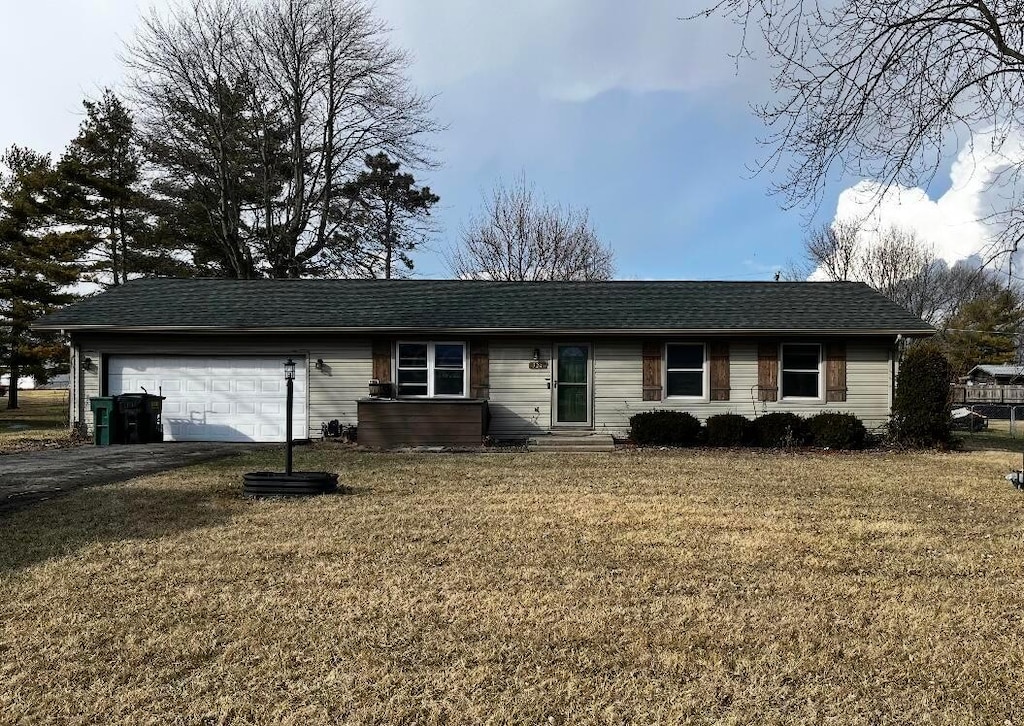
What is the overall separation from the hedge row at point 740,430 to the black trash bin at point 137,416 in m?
10.1

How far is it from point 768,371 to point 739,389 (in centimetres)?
72

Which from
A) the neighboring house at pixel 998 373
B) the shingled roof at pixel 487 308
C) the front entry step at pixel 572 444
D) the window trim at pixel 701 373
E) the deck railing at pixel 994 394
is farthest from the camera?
the neighboring house at pixel 998 373

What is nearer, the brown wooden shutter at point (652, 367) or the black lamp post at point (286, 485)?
the black lamp post at point (286, 485)

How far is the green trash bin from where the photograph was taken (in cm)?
1323

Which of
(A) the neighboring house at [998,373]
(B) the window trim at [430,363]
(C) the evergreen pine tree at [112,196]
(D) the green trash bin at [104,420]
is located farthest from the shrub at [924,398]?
(A) the neighboring house at [998,373]

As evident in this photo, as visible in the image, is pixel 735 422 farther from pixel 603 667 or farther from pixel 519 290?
pixel 603 667

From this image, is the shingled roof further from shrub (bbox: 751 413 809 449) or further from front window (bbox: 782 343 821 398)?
shrub (bbox: 751 413 809 449)

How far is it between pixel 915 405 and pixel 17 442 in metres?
18.2

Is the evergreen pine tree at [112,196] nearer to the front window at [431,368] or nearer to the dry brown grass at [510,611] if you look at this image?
the front window at [431,368]

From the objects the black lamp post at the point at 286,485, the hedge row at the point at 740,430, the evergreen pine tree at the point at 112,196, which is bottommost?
the black lamp post at the point at 286,485

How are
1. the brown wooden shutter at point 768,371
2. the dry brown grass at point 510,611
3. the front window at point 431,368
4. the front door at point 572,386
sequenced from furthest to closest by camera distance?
the front window at point 431,368 → the front door at point 572,386 → the brown wooden shutter at point 768,371 → the dry brown grass at point 510,611

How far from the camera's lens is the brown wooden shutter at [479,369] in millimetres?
14289

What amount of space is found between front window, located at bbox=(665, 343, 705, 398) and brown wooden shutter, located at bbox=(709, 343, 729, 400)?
0.85 feet

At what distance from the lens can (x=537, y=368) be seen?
14.3 m
